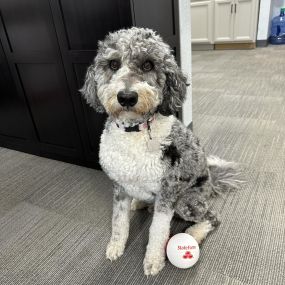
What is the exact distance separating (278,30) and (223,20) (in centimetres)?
122

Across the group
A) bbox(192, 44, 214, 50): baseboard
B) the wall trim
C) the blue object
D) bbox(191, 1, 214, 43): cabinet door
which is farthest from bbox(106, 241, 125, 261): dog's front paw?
the blue object

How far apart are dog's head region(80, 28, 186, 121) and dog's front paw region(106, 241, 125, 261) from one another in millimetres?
702

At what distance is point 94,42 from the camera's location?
1.73 metres

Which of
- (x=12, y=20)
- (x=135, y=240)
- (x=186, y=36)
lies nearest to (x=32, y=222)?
(x=135, y=240)

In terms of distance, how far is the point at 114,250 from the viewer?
1463 mm

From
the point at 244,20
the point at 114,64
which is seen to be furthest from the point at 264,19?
the point at 114,64

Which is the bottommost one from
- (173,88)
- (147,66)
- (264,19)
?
(264,19)

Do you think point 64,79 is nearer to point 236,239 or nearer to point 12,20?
point 12,20

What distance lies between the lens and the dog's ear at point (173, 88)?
1.14m

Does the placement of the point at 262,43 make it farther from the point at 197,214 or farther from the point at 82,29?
the point at 197,214

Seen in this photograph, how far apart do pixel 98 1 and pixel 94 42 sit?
0.75 ft

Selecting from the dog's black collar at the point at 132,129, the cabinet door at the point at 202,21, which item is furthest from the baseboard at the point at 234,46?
the dog's black collar at the point at 132,129

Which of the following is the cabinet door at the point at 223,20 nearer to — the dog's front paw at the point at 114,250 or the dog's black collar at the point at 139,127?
the dog's black collar at the point at 139,127

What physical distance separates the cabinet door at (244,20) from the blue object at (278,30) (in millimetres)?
727
